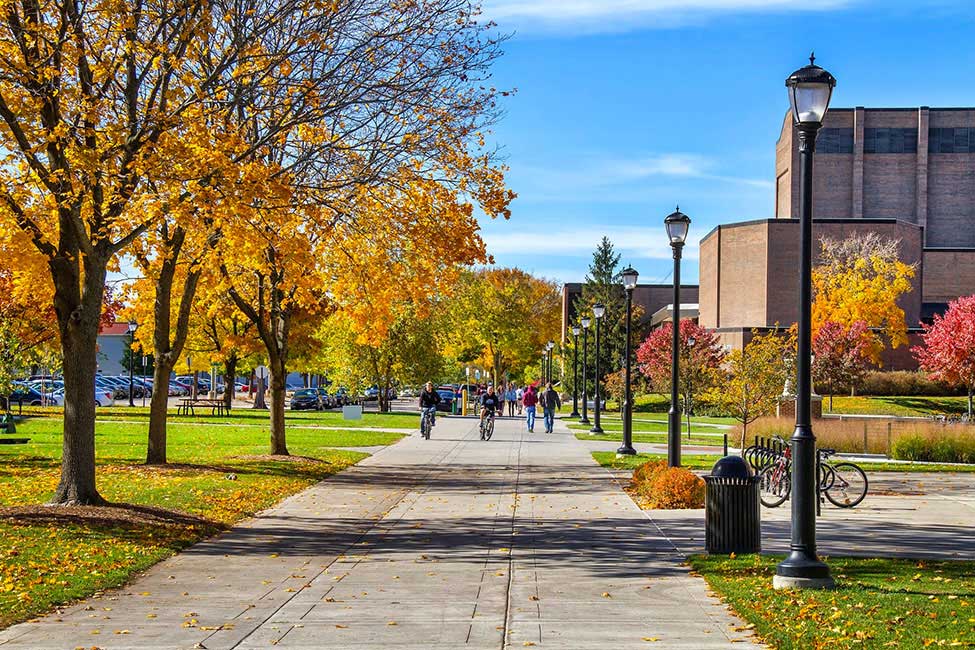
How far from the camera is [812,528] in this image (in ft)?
32.3

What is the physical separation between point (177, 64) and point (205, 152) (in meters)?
1.16

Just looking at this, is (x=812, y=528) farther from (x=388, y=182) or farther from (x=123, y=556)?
(x=388, y=182)

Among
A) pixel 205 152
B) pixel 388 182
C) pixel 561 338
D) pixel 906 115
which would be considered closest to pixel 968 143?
pixel 906 115

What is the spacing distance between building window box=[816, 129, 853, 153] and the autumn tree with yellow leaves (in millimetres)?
17464

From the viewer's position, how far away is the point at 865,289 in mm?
66938

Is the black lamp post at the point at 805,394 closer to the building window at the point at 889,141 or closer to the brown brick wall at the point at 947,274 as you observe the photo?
the brown brick wall at the point at 947,274

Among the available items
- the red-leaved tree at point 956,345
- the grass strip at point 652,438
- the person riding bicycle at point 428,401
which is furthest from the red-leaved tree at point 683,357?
the person riding bicycle at point 428,401

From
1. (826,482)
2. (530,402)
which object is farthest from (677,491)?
(530,402)

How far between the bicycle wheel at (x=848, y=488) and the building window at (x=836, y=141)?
238 feet

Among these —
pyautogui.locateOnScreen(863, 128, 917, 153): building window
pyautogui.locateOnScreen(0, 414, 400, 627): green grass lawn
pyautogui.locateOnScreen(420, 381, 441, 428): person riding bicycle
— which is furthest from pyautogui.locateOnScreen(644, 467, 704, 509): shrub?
pyautogui.locateOnScreen(863, 128, 917, 153): building window

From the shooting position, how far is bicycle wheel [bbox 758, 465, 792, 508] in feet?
55.8

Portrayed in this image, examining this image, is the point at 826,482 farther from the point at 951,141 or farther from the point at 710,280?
the point at 951,141

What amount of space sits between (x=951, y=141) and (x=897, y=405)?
32756mm

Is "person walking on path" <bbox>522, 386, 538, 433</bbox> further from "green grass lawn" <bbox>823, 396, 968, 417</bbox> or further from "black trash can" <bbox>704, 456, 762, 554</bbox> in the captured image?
"black trash can" <bbox>704, 456, 762, 554</bbox>
